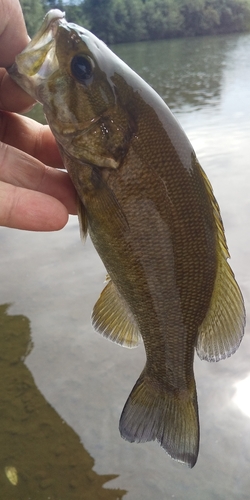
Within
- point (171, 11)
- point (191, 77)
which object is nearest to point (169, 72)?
point (191, 77)

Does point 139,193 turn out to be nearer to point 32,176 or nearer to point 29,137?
point 32,176

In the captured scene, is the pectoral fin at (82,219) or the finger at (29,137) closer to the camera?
the pectoral fin at (82,219)

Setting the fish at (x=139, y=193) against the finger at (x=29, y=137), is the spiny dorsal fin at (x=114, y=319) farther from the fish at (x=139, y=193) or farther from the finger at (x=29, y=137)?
the finger at (x=29, y=137)

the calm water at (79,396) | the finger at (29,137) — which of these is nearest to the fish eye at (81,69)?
the finger at (29,137)

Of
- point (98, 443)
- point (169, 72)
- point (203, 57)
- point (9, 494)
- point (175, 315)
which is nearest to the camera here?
point (175, 315)

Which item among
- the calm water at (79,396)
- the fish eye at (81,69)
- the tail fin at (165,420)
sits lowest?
the calm water at (79,396)

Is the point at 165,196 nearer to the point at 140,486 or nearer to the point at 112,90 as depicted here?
the point at 112,90
